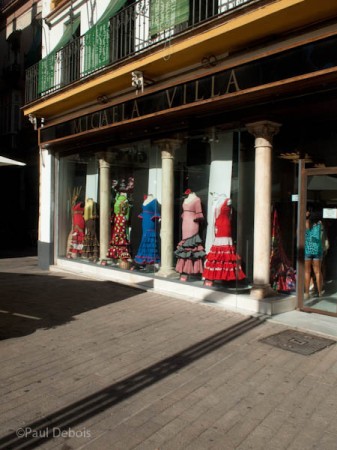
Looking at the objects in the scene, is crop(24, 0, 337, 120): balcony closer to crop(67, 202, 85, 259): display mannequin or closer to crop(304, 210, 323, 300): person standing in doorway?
crop(67, 202, 85, 259): display mannequin

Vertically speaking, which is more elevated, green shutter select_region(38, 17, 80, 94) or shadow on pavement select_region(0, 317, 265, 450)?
green shutter select_region(38, 17, 80, 94)

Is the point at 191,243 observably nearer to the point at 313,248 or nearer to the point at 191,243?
the point at 191,243

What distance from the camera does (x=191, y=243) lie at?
812 centimetres

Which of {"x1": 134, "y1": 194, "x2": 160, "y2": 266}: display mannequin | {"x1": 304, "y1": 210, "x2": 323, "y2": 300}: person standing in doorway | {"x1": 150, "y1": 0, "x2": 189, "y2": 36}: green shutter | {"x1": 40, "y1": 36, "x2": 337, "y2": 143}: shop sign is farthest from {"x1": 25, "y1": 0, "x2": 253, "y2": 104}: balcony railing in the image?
{"x1": 304, "y1": 210, "x2": 323, "y2": 300}: person standing in doorway

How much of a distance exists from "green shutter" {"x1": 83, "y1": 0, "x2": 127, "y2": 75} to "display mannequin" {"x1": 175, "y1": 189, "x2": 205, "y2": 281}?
3.77 meters

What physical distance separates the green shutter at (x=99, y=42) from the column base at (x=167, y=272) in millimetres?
4567

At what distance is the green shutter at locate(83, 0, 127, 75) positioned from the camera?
9500 millimetres

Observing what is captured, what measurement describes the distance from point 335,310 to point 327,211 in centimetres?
153

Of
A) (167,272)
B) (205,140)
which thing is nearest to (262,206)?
(205,140)

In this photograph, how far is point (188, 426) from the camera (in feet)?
11.0

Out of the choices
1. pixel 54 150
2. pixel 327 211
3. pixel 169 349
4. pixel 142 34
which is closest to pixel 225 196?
pixel 327 211

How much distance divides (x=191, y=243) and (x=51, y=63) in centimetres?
676

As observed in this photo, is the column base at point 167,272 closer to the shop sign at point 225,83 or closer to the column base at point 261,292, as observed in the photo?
the column base at point 261,292

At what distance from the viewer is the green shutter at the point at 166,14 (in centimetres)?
741
